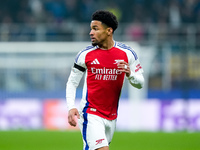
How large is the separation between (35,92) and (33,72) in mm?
775

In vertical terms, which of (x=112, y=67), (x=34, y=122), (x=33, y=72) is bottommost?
(x=34, y=122)

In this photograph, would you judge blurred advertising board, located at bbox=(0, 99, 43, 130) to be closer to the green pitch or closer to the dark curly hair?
the green pitch

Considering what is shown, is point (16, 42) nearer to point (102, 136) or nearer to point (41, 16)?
point (41, 16)

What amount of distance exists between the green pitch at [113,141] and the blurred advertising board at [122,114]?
2485mm

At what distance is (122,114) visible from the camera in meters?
16.7

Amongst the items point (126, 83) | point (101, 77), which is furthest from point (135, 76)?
point (126, 83)

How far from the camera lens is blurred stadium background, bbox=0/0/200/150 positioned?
16516mm

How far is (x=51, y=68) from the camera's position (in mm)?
17531

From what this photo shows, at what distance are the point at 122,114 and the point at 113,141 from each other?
4.54 m

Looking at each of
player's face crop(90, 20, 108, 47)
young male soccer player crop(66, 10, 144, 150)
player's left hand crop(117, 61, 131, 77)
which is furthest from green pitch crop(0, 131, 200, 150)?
player's left hand crop(117, 61, 131, 77)

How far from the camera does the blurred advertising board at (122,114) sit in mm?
16359

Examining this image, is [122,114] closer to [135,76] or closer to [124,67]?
[135,76]

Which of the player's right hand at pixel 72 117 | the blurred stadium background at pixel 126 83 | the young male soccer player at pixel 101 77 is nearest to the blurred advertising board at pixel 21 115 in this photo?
A: the blurred stadium background at pixel 126 83

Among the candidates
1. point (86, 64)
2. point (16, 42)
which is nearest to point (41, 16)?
point (16, 42)
